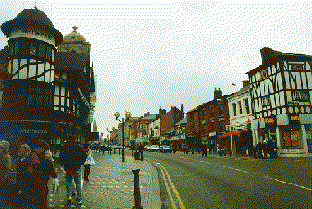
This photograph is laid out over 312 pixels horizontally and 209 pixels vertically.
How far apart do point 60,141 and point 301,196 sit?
69.0 feet

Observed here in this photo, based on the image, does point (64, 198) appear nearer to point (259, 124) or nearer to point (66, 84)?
point (66, 84)

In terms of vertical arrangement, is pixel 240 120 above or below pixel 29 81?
below

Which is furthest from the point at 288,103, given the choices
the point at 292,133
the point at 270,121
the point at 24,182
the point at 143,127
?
the point at 143,127

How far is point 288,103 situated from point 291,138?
150 inches

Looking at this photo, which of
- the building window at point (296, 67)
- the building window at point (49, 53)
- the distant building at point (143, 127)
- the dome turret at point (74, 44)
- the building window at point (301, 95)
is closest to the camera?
the building window at point (49, 53)

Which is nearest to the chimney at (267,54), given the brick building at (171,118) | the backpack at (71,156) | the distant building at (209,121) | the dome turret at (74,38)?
the distant building at (209,121)

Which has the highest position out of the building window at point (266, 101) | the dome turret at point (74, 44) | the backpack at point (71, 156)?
the dome turret at point (74, 44)

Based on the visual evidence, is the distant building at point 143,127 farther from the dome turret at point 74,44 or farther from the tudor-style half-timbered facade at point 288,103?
the tudor-style half-timbered facade at point 288,103

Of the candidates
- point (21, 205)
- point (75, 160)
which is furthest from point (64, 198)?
point (21, 205)

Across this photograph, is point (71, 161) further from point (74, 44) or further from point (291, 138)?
point (74, 44)

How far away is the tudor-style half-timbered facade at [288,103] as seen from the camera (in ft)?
86.6

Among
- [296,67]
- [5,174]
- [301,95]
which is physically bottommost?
[5,174]

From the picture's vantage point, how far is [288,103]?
26.7 metres

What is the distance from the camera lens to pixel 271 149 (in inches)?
952
